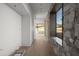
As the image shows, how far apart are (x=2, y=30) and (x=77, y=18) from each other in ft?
8.30

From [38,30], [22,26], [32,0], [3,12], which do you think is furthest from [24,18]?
[38,30]

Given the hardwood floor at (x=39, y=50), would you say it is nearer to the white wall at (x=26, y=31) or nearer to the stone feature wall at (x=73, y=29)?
the white wall at (x=26, y=31)

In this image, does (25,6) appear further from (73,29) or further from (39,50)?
(73,29)

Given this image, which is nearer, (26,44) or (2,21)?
(2,21)

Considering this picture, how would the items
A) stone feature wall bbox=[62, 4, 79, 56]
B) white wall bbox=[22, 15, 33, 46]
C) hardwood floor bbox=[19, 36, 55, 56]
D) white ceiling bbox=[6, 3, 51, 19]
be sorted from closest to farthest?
stone feature wall bbox=[62, 4, 79, 56] < white ceiling bbox=[6, 3, 51, 19] < hardwood floor bbox=[19, 36, 55, 56] < white wall bbox=[22, 15, 33, 46]

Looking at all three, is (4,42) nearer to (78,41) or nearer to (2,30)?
(2,30)

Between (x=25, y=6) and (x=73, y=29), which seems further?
(x=25, y=6)

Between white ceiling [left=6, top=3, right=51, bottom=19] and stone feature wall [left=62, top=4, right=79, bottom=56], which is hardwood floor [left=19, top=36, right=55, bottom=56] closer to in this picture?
white ceiling [left=6, top=3, right=51, bottom=19]

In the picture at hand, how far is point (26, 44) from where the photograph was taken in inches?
275

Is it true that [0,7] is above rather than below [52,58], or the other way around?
above

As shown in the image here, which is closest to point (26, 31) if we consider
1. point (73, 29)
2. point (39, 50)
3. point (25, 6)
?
point (39, 50)

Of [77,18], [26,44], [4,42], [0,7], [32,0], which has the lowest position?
[26,44]

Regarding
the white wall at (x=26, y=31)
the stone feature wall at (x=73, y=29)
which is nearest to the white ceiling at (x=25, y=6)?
the white wall at (x=26, y=31)

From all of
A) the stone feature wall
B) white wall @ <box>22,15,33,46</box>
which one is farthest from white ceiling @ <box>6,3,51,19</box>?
the stone feature wall
